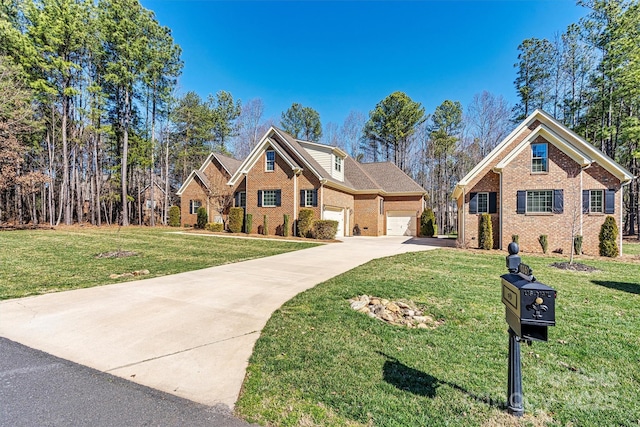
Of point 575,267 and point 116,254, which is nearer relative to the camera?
point 575,267

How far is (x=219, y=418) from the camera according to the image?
229 centimetres

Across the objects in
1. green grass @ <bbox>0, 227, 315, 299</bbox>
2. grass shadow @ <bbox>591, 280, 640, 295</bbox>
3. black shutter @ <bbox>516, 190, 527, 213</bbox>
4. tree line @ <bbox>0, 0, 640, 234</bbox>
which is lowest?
grass shadow @ <bbox>591, 280, 640, 295</bbox>

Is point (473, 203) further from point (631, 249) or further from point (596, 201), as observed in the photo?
point (631, 249)

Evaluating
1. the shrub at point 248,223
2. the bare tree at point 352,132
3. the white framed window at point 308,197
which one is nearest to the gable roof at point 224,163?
the shrub at point 248,223

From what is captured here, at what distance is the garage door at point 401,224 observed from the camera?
79.0 feet

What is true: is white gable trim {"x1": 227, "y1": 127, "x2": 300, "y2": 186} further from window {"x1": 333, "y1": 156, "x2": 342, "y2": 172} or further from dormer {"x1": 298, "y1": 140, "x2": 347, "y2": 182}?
window {"x1": 333, "y1": 156, "x2": 342, "y2": 172}

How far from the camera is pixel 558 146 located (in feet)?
45.0

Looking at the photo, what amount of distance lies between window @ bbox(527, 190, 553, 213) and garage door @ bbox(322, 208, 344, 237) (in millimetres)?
11334

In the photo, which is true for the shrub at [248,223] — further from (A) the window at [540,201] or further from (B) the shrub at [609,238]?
(B) the shrub at [609,238]

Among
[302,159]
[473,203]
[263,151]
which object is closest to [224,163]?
[263,151]

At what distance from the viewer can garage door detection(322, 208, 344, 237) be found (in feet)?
64.3

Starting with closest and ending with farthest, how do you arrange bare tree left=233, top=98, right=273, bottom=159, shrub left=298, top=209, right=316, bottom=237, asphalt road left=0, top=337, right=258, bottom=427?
asphalt road left=0, top=337, right=258, bottom=427, shrub left=298, top=209, right=316, bottom=237, bare tree left=233, top=98, right=273, bottom=159

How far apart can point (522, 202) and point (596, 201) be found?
9.94 ft

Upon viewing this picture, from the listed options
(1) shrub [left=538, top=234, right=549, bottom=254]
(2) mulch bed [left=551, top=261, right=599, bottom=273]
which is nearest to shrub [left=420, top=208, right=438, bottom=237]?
(1) shrub [left=538, top=234, right=549, bottom=254]
